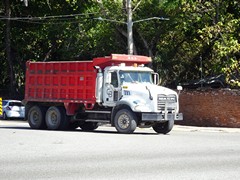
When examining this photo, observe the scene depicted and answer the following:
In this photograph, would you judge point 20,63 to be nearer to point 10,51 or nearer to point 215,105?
point 10,51

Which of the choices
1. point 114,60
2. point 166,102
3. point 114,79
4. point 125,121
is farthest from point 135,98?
point 114,60

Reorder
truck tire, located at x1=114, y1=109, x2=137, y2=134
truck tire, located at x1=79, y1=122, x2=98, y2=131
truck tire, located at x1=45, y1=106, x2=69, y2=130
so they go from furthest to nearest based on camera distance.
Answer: truck tire, located at x1=79, y1=122, x2=98, y2=131
truck tire, located at x1=45, y1=106, x2=69, y2=130
truck tire, located at x1=114, y1=109, x2=137, y2=134

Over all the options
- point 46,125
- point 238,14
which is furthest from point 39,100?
point 238,14

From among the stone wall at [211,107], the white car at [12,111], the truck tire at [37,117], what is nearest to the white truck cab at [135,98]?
the truck tire at [37,117]

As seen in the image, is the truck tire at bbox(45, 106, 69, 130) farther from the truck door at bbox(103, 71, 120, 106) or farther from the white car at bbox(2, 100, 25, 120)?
the white car at bbox(2, 100, 25, 120)

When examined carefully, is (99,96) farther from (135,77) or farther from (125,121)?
(125,121)

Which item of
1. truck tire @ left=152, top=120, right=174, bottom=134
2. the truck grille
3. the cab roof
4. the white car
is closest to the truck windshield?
the cab roof

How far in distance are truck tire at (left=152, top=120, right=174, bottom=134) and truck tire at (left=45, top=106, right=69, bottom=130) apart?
4.31m

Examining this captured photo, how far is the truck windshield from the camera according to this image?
2581 cm

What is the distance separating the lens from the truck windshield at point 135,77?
25.8m

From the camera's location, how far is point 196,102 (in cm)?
3559

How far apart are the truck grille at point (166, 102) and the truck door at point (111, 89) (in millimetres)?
2008

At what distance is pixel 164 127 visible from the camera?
86.3 feet

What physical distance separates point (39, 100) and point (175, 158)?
1405 cm
